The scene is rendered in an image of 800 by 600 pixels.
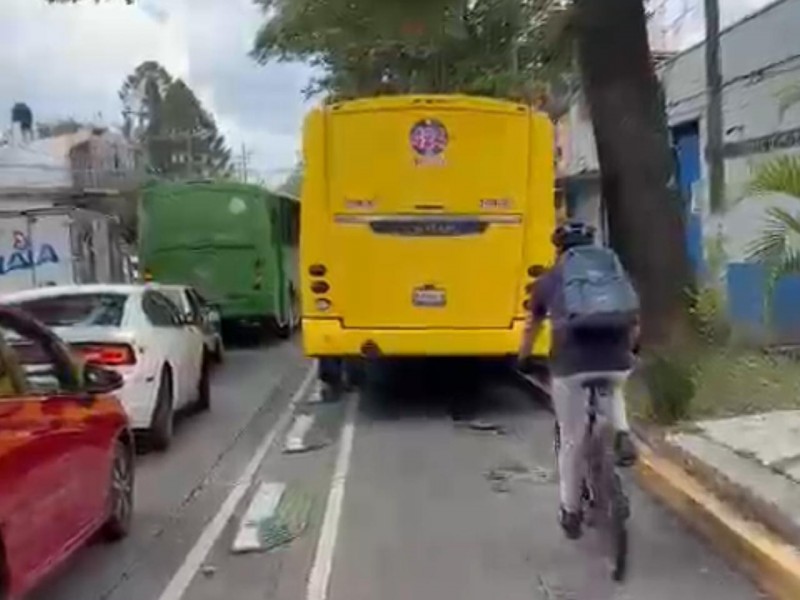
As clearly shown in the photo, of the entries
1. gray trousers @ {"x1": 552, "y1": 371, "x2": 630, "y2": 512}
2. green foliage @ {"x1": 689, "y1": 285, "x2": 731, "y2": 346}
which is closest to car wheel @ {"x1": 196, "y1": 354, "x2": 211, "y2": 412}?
green foliage @ {"x1": 689, "y1": 285, "x2": 731, "y2": 346}

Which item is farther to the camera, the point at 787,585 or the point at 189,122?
the point at 189,122

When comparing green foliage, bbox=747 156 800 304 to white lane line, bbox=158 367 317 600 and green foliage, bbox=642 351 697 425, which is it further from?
white lane line, bbox=158 367 317 600

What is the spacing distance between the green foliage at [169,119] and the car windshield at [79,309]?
3360 inches

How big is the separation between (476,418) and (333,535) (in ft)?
20.4

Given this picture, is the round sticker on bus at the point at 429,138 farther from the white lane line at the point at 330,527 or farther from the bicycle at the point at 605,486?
the bicycle at the point at 605,486

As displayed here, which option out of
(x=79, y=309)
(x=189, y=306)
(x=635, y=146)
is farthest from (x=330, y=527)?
(x=189, y=306)

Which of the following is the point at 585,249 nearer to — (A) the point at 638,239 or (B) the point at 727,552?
(B) the point at 727,552

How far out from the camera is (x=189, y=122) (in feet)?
356

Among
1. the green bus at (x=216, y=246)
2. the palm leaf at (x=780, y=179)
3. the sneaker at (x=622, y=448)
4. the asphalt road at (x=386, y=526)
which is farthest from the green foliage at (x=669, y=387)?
the green bus at (x=216, y=246)

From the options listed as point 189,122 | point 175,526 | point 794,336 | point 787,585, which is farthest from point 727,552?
point 189,122

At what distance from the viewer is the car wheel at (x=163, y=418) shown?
13234 millimetres

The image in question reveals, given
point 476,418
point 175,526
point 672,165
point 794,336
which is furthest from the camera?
point 794,336

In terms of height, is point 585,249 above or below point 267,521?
above

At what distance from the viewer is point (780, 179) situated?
9109 millimetres
